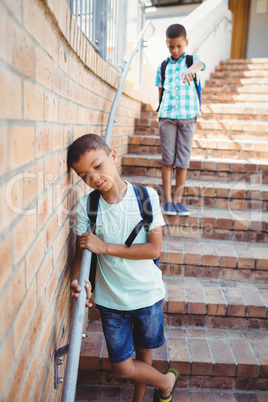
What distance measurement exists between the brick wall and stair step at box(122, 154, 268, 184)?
6.07 feet

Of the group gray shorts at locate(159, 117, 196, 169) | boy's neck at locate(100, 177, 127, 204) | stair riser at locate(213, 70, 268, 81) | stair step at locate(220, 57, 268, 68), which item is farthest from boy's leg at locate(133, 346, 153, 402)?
stair step at locate(220, 57, 268, 68)

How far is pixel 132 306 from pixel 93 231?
373mm

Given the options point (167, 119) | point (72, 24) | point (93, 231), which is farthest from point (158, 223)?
point (167, 119)

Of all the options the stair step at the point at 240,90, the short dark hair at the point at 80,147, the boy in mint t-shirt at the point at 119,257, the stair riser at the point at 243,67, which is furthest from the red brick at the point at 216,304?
the stair riser at the point at 243,67

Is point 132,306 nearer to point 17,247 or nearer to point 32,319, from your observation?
point 32,319

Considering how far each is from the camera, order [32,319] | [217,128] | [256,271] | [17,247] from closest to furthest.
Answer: [17,247]
[32,319]
[256,271]
[217,128]

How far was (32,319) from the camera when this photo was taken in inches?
35.5

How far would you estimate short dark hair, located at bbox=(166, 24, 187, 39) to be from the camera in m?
2.40

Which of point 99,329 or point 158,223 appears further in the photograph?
point 99,329

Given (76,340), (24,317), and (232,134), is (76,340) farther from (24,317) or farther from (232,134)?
(232,134)

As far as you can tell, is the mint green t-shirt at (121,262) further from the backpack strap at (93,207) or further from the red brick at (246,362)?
the red brick at (246,362)

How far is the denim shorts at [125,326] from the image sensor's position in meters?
1.49

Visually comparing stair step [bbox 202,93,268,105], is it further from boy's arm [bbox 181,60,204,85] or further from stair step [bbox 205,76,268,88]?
boy's arm [bbox 181,60,204,85]

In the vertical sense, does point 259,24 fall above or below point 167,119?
above
